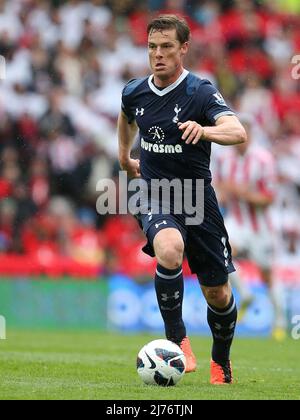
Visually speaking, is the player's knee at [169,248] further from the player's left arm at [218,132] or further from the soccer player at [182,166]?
the player's left arm at [218,132]

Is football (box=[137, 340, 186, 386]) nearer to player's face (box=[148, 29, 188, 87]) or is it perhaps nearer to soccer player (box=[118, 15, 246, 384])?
soccer player (box=[118, 15, 246, 384])

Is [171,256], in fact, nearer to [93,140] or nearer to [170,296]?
[170,296]

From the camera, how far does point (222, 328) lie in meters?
7.04

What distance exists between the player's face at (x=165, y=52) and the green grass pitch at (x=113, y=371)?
2.15 meters

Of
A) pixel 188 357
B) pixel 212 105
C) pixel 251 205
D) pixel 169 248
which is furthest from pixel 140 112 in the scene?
pixel 251 205

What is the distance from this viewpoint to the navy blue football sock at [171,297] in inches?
262

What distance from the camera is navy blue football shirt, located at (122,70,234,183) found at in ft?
22.5

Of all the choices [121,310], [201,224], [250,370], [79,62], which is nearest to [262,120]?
[79,62]

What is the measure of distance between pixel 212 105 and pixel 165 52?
505 millimetres

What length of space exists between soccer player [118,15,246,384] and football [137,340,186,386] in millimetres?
356

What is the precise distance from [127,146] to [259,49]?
11.2 m

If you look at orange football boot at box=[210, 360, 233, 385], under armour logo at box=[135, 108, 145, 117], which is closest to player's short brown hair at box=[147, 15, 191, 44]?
under armour logo at box=[135, 108, 145, 117]

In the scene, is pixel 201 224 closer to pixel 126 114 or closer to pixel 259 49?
pixel 126 114

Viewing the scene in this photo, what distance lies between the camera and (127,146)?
7621 mm
